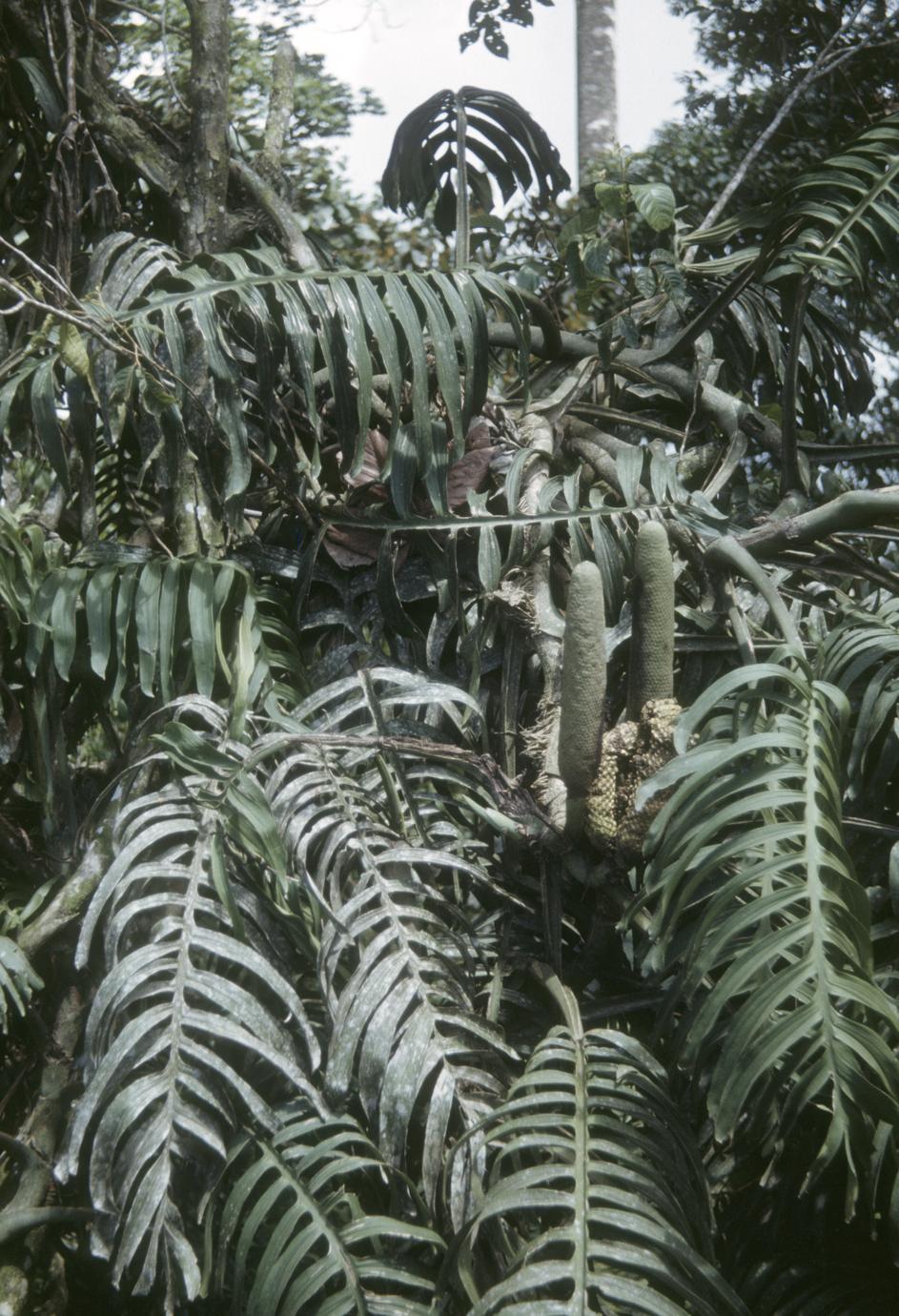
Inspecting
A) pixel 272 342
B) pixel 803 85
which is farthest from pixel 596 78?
pixel 272 342

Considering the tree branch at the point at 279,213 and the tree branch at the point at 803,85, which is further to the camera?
the tree branch at the point at 803,85

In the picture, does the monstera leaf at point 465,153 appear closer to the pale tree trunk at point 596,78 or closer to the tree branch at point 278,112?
the tree branch at point 278,112

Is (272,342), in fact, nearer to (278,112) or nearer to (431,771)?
(431,771)

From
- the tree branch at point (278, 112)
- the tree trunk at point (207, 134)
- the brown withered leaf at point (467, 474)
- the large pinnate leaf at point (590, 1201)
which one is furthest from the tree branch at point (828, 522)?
the tree branch at point (278, 112)

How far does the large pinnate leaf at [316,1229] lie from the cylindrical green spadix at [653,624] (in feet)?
2.23

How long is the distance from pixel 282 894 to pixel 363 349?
2.70ft

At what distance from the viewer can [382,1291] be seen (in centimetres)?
152

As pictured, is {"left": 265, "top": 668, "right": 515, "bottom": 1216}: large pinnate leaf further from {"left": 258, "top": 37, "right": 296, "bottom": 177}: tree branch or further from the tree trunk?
{"left": 258, "top": 37, "right": 296, "bottom": 177}: tree branch

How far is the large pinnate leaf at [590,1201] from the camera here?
131cm

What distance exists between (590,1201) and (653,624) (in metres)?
0.72

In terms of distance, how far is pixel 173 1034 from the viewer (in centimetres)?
148

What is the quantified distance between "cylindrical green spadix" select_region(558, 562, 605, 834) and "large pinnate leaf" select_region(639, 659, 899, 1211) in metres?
0.13

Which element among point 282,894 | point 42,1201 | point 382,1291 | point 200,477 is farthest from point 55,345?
point 382,1291

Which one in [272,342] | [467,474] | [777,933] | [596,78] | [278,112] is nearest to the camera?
[777,933]
